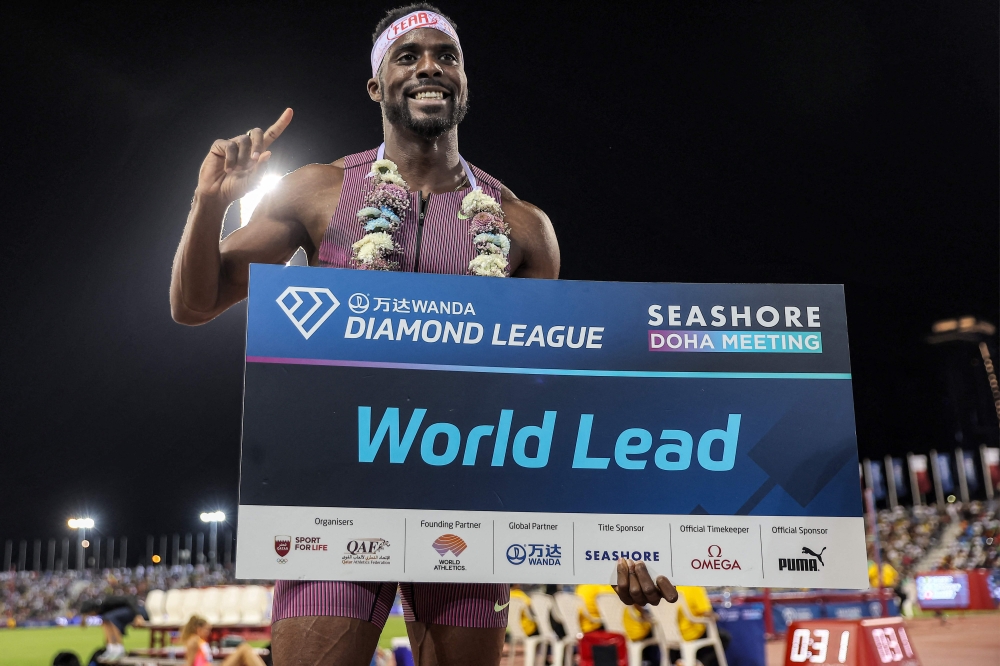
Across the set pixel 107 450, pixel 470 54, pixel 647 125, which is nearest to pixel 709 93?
pixel 647 125

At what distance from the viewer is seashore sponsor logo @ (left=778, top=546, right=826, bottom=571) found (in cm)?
165

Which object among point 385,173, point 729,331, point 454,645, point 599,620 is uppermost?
point 385,173

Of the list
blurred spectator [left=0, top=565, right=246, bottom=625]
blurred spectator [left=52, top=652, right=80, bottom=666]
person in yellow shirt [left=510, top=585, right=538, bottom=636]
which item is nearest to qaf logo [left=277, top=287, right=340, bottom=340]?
blurred spectator [left=52, top=652, right=80, bottom=666]

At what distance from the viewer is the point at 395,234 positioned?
2.16 metres

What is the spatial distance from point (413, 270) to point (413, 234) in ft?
0.33

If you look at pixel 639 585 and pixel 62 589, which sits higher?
pixel 639 585

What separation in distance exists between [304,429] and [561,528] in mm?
537

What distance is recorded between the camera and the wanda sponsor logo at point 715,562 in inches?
64.9

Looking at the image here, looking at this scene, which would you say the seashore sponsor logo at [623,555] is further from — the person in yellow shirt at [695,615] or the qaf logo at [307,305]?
the person in yellow shirt at [695,615]

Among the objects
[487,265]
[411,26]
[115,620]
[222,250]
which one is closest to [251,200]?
[411,26]

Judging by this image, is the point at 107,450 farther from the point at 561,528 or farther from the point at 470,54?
Result: the point at 561,528

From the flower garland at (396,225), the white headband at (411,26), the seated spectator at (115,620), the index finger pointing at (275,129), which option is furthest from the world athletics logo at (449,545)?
the seated spectator at (115,620)

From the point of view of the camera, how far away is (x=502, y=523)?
1.65 m

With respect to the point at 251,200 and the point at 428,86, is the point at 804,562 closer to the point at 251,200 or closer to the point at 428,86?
the point at 428,86
